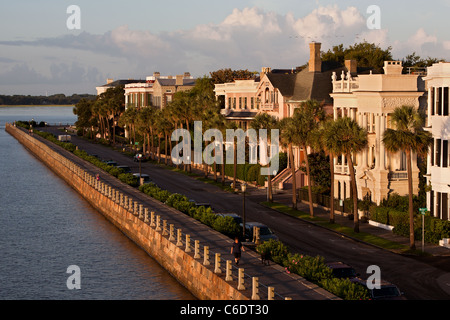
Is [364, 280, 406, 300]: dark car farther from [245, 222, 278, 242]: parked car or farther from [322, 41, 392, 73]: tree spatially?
[322, 41, 392, 73]: tree

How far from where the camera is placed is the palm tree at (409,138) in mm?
47688

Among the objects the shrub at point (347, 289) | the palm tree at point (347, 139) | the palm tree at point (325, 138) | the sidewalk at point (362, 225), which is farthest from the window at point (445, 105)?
the shrub at point (347, 289)

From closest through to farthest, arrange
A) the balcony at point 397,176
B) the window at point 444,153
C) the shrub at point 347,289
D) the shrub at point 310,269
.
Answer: the shrub at point 347,289, the shrub at point 310,269, the window at point 444,153, the balcony at point 397,176

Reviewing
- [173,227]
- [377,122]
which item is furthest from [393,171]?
[173,227]

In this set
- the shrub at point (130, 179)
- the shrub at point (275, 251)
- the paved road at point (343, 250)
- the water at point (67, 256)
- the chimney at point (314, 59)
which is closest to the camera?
the shrub at point (275, 251)

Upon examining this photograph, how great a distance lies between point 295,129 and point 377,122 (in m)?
6.85

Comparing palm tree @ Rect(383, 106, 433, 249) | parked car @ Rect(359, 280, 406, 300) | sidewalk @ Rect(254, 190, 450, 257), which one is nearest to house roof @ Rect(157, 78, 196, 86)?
sidewalk @ Rect(254, 190, 450, 257)

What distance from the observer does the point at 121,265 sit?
50.2m

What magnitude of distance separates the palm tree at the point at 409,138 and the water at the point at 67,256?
16.2 metres

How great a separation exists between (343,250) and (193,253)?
11.1 m

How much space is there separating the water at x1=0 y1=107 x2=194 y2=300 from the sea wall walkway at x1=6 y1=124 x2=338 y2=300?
1.11 meters

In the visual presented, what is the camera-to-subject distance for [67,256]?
2117 inches

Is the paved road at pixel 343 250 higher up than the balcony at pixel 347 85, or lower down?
lower down

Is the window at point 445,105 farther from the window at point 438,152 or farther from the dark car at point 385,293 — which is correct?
the dark car at point 385,293
